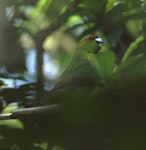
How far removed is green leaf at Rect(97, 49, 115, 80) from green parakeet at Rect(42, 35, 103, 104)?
0.02m

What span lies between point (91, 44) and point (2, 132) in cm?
72

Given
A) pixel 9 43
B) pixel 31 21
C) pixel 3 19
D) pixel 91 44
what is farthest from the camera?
pixel 31 21

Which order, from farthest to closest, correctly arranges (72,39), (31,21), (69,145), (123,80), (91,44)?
1. (72,39)
2. (31,21)
3. (91,44)
4. (123,80)
5. (69,145)

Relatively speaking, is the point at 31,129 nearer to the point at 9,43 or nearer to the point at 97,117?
the point at 97,117

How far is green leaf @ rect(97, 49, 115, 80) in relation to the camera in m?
1.79

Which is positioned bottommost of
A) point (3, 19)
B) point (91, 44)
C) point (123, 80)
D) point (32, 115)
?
point (32, 115)

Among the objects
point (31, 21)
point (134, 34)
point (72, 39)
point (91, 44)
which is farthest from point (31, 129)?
point (72, 39)

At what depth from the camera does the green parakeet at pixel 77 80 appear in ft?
5.43

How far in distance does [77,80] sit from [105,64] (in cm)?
16

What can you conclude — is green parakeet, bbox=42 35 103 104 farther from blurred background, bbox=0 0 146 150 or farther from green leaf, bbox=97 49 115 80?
blurred background, bbox=0 0 146 150

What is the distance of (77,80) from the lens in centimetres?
173

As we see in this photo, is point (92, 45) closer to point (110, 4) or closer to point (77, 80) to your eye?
point (110, 4)

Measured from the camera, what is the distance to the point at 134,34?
3107 millimetres

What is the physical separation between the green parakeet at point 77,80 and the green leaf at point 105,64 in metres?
0.02
